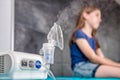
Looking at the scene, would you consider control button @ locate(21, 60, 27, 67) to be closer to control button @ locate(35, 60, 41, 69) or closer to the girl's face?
control button @ locate(35, 60, 41, 69)

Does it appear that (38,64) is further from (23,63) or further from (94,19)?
(94,19)

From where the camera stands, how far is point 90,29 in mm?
1525

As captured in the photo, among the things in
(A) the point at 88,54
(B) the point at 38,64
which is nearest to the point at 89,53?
(A) the point at 88,54

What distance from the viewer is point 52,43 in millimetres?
1422

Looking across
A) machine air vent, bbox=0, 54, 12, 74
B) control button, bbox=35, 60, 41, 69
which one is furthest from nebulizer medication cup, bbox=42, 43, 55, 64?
machine air vent, bbox=0, 54, 12, 74

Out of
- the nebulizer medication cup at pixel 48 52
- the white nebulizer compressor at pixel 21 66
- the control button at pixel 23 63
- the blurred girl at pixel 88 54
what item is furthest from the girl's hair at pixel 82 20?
the control button at pixel 23 63

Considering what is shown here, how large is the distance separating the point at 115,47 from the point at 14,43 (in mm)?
667

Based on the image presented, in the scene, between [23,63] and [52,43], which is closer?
[23,63]

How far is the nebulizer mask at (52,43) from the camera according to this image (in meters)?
1.32

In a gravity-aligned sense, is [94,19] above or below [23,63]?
above

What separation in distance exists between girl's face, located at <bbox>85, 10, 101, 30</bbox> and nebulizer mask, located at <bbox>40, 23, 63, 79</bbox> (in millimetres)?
208

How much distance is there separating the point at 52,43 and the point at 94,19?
1.12ft

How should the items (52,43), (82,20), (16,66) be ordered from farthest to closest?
(82,20) → (52,43) → (16,66)

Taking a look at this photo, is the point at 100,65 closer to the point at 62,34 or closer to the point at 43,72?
the point at 62,34
